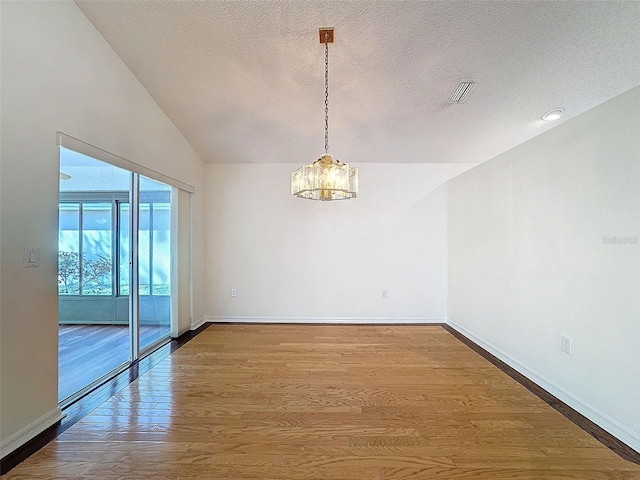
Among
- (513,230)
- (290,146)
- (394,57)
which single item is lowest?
(513,230)

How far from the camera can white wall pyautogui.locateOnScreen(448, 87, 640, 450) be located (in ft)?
6.31

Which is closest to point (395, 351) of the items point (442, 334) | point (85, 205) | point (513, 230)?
point (442, 334)

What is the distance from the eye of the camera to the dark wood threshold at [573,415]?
5.99ft

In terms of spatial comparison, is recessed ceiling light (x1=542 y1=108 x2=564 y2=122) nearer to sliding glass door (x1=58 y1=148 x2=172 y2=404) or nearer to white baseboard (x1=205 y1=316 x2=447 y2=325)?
white baseboard (x1=205 y1=316 x2=447 y2=325)

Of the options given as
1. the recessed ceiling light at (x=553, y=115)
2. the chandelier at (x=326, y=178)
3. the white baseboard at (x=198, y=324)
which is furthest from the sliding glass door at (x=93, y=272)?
the recessed ceiling light at (x=553, y=115)

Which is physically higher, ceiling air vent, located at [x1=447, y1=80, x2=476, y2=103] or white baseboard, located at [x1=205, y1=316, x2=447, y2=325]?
ceiling air vent, located at [x1=447, y1=80, x2=476, y2=103]

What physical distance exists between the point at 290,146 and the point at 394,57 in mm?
1873

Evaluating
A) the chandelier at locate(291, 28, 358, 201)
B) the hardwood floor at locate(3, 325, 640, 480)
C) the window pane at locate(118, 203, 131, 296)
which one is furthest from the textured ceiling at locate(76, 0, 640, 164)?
the hardwood floor at locate(3, 325, 640, 480)

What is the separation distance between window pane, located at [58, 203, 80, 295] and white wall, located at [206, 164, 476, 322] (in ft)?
5.48

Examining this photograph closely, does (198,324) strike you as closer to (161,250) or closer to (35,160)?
(161,250)

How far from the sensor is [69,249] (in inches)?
123

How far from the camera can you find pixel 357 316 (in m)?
4.68

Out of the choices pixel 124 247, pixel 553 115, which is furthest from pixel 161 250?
pixel 553 115

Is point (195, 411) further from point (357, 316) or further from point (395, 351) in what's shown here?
point (357, 316)
